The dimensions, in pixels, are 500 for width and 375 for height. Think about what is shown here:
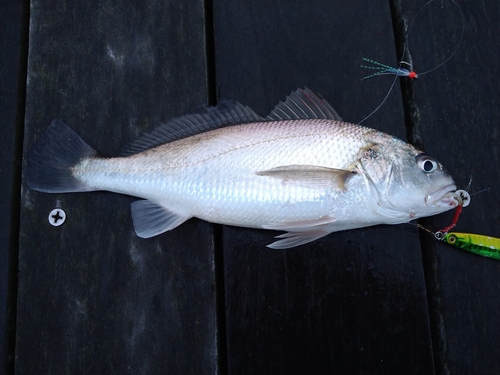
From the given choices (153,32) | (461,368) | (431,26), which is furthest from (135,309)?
(431,26)

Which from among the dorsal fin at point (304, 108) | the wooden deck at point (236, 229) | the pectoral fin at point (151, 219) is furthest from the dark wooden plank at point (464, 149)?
the pectoral fin at point (151, 219)

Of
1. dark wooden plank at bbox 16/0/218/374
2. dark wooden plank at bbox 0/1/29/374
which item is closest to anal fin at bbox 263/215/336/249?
dark wooden plank at bbox 16/0/218/374

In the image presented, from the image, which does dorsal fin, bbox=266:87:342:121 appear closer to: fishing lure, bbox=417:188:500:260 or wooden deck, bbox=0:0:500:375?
wooden deck, bbox=0:0:500:375

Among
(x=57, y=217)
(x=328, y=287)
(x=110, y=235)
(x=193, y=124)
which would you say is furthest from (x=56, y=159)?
(x=328, y=287)

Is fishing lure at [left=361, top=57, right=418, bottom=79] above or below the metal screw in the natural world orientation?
above

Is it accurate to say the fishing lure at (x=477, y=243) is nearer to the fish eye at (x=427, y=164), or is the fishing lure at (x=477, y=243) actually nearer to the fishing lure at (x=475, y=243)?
the fishing lure at (x=475, y=243)

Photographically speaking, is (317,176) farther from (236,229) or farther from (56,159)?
(56,159)
